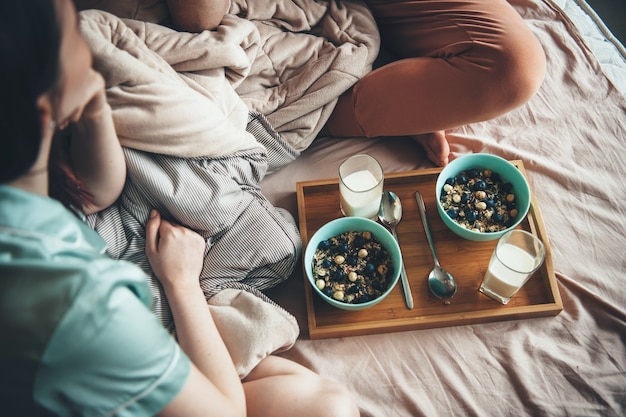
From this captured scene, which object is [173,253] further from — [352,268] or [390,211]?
[390,211]

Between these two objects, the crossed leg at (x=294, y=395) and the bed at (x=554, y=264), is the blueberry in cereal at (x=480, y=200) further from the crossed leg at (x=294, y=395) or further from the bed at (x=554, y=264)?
the crossed leg at (x=294, y=395)

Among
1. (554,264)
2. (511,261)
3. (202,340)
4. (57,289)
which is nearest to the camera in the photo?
(57,289)

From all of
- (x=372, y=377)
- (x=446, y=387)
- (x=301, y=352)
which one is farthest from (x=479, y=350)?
(x=301, y=352)

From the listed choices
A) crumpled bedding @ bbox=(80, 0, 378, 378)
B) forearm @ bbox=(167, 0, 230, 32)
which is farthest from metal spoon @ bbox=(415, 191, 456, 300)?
forearm @ bbox=(167, 0, 230, 32)

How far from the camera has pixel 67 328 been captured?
1.77ft

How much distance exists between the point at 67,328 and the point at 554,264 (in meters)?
0.93

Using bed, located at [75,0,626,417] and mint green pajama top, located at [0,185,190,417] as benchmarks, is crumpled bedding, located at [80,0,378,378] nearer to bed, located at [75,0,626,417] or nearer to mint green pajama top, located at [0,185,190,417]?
bed, located at [75,0,626,417]

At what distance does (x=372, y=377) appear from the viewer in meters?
0.96

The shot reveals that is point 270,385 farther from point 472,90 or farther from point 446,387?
point 472,90

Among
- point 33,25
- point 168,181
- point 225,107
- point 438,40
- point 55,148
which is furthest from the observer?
point 438,40

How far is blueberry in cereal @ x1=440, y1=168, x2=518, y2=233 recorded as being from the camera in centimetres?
102

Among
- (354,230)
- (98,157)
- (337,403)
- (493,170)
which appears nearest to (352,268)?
(354,230)

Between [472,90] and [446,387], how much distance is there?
1.99 ft

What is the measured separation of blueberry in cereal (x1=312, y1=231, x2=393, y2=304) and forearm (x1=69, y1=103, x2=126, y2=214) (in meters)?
0.40
